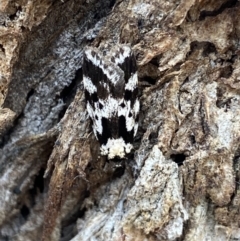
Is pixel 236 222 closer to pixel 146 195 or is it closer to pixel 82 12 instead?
pixel 146 195

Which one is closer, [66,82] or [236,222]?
[236,222]

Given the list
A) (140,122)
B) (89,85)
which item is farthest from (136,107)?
(89,85)

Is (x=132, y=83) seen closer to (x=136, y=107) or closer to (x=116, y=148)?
(x=136, y=107)

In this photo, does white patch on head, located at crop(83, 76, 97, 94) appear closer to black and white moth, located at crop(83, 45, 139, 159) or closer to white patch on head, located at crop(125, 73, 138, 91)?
black and white moth, located at crop(83, 45, 139, 159)

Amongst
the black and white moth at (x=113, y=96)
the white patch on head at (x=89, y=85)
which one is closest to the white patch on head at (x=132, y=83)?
the black and white moth at (x=113, y=96)

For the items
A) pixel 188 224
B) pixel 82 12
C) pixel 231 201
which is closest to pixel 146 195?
pixel 188 224
